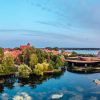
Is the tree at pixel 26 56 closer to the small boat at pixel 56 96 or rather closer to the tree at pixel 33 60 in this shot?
the tree at pixel 33 60

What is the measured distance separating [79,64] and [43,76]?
1404 inches

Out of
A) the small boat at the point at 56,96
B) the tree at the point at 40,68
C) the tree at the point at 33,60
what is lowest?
the small boat at the point at 56,96

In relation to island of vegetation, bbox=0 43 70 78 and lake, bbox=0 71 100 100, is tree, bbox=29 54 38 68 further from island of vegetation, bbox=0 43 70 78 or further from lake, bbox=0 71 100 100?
lake, bbox=0 71 100 100

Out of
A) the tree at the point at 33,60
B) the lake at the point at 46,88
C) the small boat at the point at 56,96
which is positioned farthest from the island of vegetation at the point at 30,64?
the small boat at the point at 56,96

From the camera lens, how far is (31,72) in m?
69.3

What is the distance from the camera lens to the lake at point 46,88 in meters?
44.4

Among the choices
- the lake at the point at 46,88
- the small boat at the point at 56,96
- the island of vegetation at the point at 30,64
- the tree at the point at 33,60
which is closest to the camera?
the small boat at the point at 56,96

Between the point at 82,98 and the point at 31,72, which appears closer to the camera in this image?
the point at 82,98

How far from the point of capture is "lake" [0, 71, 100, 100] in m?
44.4

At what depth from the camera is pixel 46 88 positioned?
51.6 m

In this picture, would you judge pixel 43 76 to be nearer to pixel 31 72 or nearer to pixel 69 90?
pixel 31 72

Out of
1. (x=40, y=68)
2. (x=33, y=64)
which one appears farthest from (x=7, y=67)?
(x=33, y=64)

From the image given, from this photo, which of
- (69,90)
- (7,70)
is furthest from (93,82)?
(7,70)

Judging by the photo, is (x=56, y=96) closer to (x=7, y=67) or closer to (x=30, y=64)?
(x=7, y=67)
